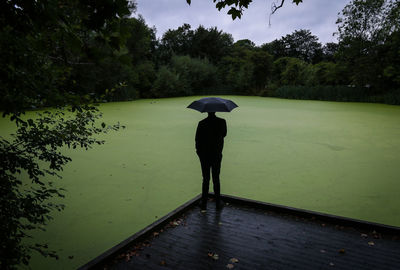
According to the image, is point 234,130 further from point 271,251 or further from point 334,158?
point 271,251

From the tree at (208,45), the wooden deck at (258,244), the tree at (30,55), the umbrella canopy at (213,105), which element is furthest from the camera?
the tree at (208,45)

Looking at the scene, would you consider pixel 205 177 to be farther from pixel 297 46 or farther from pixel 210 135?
pixel 297 46

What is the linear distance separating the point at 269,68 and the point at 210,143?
24.5 meters

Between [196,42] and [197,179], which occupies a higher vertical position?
[196,42]

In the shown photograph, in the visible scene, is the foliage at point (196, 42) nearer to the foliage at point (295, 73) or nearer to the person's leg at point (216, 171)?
the foliage at point (295, 73)

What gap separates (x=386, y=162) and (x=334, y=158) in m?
0.74

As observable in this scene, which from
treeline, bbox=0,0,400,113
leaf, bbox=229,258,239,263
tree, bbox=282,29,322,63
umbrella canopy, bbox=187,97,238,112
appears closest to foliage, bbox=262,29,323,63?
tree, bbox=282,29,322,63

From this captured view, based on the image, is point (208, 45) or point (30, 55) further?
point (208, 45)

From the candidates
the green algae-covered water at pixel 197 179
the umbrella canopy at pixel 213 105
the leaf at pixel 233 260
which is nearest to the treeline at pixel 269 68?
the green algae-covered water at pixel 197 179

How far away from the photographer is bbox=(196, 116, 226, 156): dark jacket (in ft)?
8.29

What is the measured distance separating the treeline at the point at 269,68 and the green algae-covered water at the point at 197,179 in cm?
744

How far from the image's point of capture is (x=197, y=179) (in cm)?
380

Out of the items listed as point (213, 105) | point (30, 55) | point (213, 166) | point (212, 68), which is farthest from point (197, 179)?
point (212, 68)

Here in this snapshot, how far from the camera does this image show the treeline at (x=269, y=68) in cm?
1670
